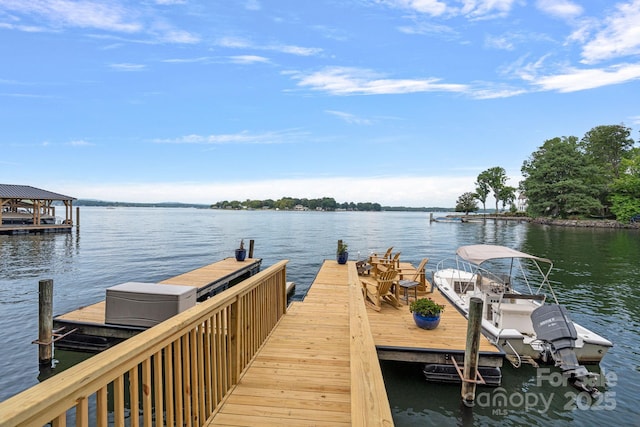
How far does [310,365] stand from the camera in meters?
4.18

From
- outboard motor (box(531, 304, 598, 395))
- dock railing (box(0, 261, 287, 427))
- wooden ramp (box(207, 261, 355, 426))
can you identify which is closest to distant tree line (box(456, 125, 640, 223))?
outboard motor (box(531, 304, 598, 395))

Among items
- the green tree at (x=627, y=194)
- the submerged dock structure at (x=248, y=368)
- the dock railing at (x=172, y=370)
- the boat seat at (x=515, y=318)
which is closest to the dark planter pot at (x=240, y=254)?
the submerged dock structure at (x=248, y=368)

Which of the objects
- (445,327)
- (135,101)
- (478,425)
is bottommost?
(478,425)

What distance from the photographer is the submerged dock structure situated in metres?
1.46

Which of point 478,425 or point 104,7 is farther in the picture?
point 104,7

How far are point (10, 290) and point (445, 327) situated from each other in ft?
53.6

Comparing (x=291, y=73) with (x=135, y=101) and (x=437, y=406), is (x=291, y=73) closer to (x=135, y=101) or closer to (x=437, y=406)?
(x=135, y=101)

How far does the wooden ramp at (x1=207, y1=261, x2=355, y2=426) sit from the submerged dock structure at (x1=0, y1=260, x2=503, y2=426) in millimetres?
12

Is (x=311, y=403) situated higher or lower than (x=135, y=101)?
lower

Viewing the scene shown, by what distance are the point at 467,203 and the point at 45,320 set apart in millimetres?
106125

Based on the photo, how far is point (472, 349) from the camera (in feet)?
18.0

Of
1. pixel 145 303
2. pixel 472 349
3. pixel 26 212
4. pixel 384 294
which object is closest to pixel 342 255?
pixel 384 294

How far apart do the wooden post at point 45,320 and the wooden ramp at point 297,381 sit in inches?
194

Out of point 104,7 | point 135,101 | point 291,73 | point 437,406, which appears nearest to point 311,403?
point 437,406
